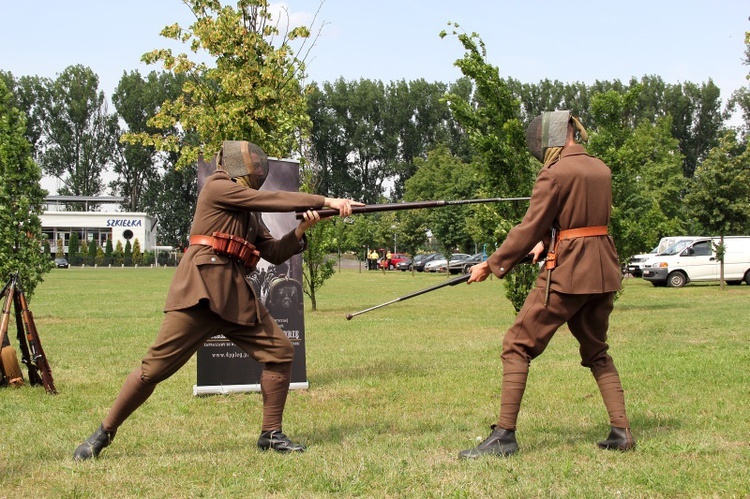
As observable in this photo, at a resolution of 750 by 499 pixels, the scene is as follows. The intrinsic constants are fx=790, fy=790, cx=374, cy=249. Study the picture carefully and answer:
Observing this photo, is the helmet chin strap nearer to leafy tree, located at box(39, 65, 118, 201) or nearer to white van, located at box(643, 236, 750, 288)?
white van, located at box(643, 236, 750, 288)

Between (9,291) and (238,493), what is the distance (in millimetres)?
4700

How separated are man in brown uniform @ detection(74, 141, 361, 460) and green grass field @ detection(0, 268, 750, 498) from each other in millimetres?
395

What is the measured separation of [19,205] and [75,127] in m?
77.1

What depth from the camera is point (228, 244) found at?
5875 mm

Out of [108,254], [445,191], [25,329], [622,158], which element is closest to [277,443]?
[25,329]

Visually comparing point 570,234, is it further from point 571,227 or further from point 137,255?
point 137,255

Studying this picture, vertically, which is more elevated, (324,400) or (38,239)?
(38,239)

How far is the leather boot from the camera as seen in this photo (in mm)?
5688

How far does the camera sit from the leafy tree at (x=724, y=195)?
3067cm

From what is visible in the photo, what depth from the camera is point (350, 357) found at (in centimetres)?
1200

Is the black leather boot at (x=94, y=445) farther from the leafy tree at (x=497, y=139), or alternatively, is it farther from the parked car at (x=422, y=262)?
the parked car at (x=422, y=262)

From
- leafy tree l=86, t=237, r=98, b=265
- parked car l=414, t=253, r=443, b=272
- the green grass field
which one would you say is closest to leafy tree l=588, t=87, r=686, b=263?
the green grass field

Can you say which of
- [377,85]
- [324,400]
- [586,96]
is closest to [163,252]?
[377,85]

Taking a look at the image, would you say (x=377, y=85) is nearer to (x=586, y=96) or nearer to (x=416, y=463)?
(x=586, y=96)
